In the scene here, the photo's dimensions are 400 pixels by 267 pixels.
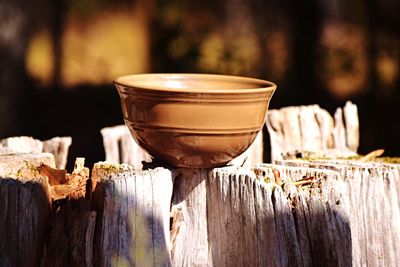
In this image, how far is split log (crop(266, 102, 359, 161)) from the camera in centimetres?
304

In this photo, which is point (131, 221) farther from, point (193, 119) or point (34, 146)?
point (34, 146)

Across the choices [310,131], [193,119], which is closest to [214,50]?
[310,131]

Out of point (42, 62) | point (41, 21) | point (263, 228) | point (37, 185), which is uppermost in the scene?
point (41, 21)

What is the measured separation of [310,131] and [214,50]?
11.4ft

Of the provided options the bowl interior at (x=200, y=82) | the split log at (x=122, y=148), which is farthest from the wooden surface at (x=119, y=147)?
the bowl interior at (x=200, y=82)

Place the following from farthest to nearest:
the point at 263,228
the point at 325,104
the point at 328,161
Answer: the point at 325,104, the point at 328,161, the point at 263,228

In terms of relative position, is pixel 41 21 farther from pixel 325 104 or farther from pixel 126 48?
pixel 325 104

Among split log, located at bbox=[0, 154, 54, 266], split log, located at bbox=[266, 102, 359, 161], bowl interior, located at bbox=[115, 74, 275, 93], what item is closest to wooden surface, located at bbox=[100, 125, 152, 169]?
split log, located at bbox=[266, 102, 359, 161]

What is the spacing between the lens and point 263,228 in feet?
6.82

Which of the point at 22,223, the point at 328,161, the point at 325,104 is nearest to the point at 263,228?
the point at 328,161

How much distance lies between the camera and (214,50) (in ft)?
21.1

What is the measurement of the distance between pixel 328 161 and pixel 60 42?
4.30m

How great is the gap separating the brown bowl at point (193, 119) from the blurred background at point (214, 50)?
13.2 feet

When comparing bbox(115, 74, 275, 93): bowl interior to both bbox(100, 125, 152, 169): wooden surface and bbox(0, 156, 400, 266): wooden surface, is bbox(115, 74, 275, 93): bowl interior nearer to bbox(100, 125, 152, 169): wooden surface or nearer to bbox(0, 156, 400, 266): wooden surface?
bbox(0, 156, 400, 266): wooden surface
